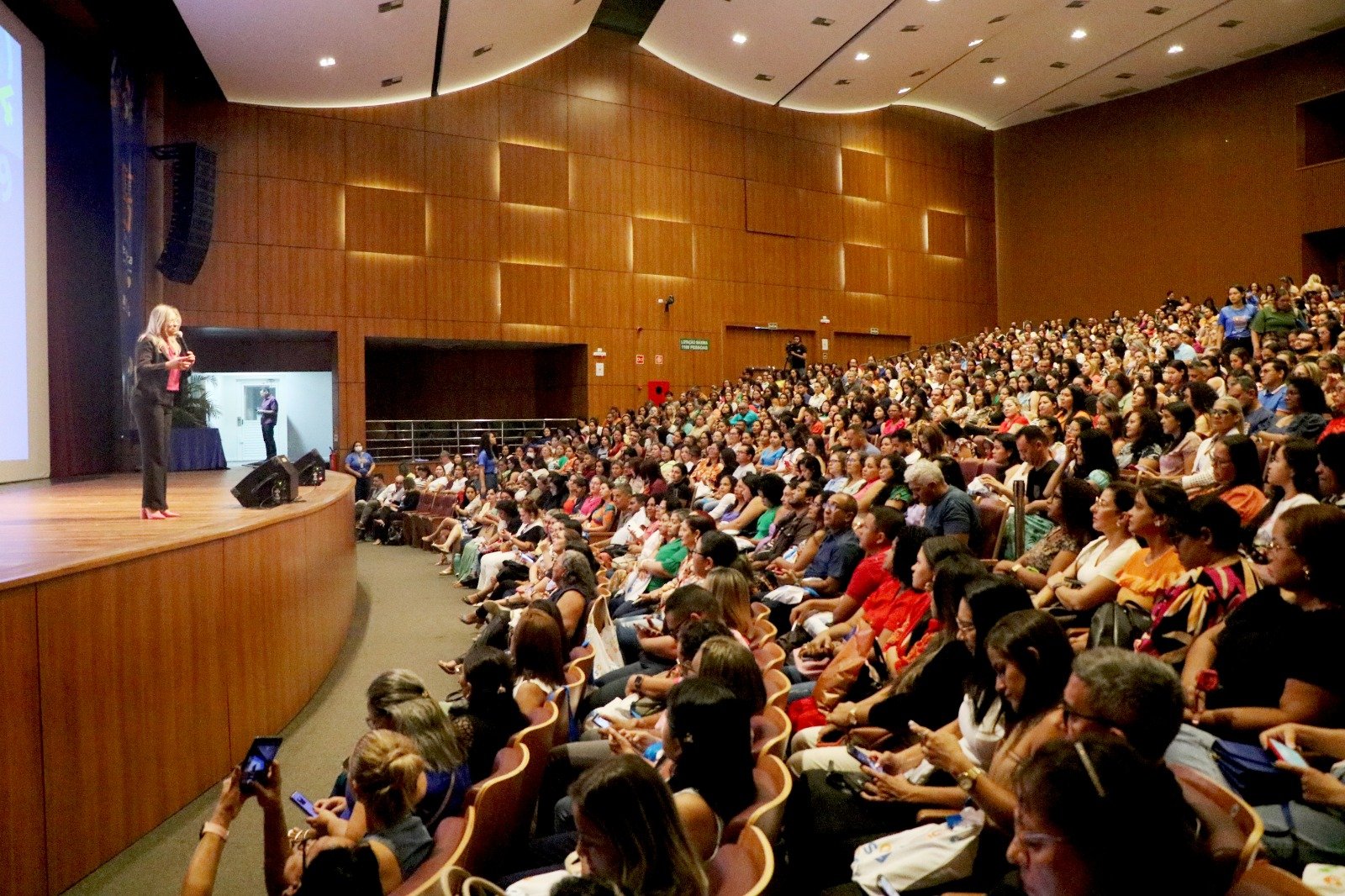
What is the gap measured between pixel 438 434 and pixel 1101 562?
437 inches

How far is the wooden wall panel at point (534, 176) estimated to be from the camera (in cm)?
1238

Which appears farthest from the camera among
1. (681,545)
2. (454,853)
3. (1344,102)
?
(1344,102)

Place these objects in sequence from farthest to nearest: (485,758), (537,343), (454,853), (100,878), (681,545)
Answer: (537,343) < (681,545) < (100,878) < (485,758) < (454,853)

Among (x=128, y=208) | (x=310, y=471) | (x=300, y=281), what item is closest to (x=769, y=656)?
(x=310, y=471)

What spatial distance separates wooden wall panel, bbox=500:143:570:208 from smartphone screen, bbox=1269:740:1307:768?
11.9m

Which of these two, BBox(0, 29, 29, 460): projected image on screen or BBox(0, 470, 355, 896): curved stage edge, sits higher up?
BBox(0, 29, 29, 460): projected image on screen

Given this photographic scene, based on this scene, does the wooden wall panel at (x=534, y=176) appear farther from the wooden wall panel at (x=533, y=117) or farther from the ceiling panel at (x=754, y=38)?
the ceiling panel at (x=754, y=38)

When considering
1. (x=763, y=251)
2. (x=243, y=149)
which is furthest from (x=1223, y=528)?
(x=763, y=251)

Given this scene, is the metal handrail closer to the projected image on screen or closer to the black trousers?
the projected image on screen

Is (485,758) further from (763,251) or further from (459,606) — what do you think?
(763,251)

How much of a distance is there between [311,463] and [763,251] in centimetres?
925

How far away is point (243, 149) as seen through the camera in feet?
35.3

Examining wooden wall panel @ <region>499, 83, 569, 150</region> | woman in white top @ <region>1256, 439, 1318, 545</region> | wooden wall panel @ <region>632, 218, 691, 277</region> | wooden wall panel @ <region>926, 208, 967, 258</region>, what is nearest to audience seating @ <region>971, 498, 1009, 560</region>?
woman in white top @ <region>1256, 439, 1318, 545</region>

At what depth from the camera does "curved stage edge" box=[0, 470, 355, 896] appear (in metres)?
2.17
